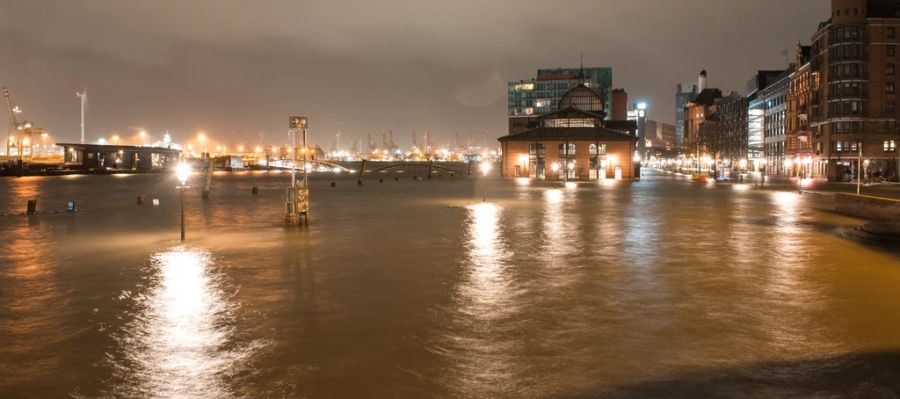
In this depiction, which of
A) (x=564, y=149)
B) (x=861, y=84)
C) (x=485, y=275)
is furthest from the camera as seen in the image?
(x=564, y=149)

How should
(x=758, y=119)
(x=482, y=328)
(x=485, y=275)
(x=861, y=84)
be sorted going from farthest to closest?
(x=758, y=119), (x=861, y=84), (x=485, y=275), (x=482, y=328)

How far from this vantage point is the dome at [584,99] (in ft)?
404

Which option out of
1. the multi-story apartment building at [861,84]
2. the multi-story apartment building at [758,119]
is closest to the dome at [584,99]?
the multi-story apartment building at [861,84]

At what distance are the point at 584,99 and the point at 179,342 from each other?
12129cm

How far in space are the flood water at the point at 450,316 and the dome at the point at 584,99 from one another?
103 meters

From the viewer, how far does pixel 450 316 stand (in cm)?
1080

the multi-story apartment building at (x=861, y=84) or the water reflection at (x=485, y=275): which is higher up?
the multi-story apartment building at (x=861, y=84)

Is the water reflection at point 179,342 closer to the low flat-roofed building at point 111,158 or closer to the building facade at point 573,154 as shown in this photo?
the building facade at point 573,154

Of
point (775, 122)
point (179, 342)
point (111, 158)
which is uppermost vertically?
point (775, 122)

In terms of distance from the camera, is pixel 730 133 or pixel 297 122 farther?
pixel 730 133

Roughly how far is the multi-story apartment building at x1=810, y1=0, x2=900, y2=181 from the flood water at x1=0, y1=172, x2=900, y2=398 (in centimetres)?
8612

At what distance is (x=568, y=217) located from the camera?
30.1 meters

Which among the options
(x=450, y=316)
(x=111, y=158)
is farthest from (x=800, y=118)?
(x=111, y=158)

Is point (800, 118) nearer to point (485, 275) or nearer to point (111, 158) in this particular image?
point (485, 275)
